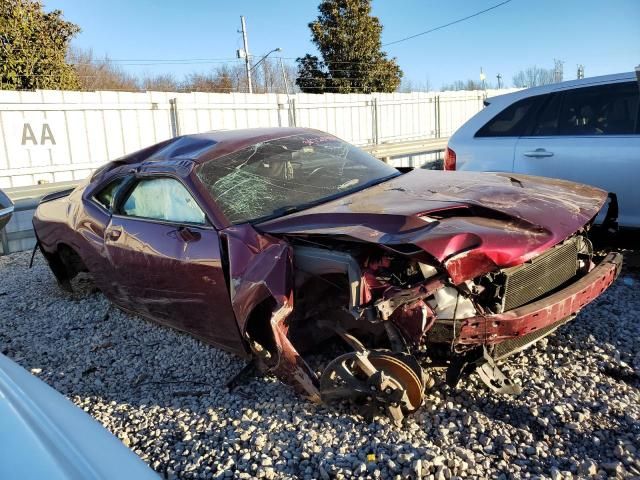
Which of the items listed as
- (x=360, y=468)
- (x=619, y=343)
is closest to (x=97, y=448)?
(x=360, y=468)

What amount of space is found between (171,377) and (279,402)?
0.95 m

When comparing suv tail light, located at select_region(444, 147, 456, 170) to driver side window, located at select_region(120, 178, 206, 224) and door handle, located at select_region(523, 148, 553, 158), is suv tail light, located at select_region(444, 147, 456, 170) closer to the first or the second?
door handle, located at select_region(523, 148, 553, 158)

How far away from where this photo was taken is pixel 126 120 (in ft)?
40.9

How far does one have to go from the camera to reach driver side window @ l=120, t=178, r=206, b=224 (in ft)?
11.9

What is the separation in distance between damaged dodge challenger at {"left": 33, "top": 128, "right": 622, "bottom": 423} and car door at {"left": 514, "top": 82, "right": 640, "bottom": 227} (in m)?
0.80

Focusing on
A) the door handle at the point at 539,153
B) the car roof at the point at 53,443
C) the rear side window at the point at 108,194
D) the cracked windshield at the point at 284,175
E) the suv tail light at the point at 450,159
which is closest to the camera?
the car roof at the point at 53,443

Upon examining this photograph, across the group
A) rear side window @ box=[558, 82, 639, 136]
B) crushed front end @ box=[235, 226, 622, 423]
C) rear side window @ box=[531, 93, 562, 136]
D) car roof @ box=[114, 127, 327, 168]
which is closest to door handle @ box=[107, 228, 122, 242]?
car roof @ box=[114, 127, 327, 168]

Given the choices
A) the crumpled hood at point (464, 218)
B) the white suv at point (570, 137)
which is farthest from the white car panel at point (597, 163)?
the crumpled hood at point (464, 218)

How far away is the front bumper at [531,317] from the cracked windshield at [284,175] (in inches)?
55.0

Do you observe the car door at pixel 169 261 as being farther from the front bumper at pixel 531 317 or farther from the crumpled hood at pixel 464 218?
the front bumper at pixel 531 317

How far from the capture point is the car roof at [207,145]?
3969mm

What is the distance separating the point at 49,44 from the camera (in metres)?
16.0

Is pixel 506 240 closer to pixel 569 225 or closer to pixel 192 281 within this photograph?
pixel 569 225

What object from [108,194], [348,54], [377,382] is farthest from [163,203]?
[348,54]
